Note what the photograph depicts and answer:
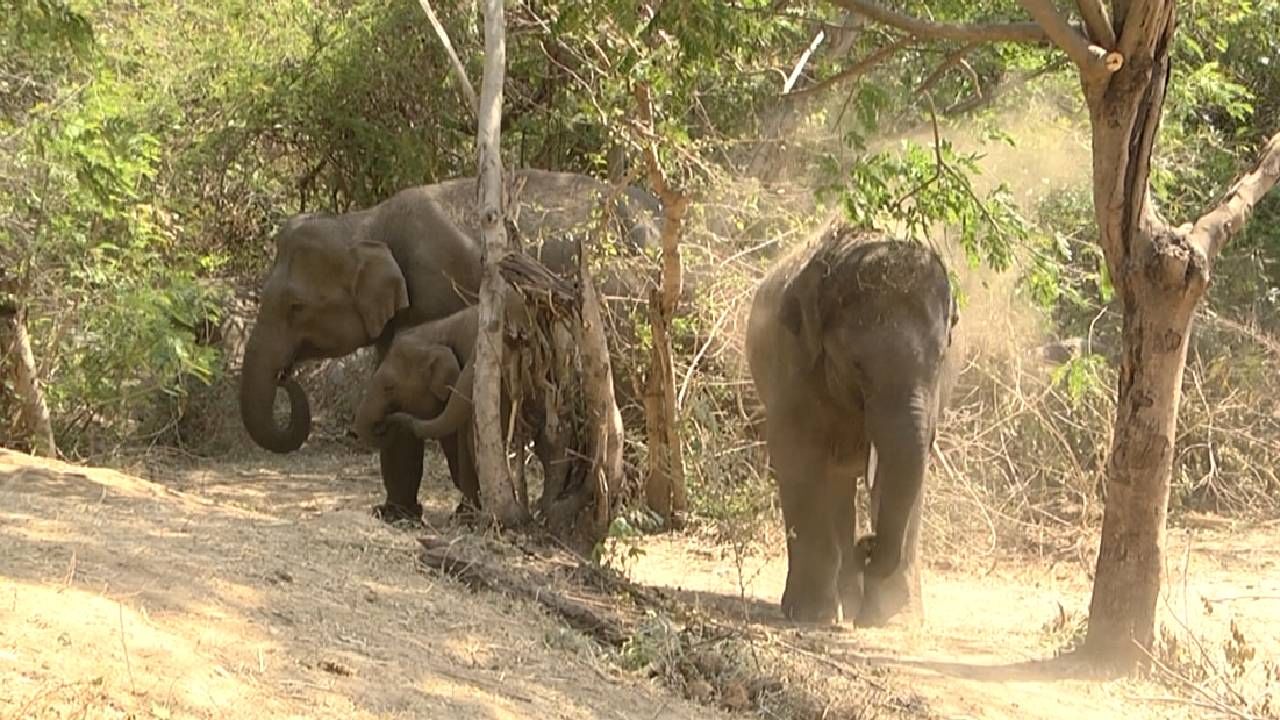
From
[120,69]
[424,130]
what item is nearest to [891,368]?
[424,130]

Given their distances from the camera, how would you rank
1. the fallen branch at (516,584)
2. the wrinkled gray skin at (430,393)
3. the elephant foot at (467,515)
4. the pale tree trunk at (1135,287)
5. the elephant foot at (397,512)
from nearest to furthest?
1. the fallen branch at (516,584)
2. the pale tree trunk at (1135,287)
3. the elephant foot at (467,515)
4. the wrinkled gray skin at (430,393)
5. the elephant foot at (397,512)

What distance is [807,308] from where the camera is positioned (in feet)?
30.6

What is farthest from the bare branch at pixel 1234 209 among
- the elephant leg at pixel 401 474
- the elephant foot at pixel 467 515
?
the elephant leg at pixel 401 474

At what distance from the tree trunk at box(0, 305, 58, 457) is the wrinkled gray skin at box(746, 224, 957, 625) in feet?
18.7

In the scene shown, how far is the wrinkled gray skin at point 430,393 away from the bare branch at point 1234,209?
474 centimetres

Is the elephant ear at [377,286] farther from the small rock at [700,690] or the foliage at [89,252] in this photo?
the small rock at [700,690]

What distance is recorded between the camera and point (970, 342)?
1270cm

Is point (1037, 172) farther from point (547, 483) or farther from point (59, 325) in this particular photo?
point (59, 325)

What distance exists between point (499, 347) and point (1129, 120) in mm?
3913

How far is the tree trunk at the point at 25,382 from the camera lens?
12555mm

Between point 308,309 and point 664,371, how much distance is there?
10.7ft

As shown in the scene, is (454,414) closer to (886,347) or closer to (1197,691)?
(886,347)

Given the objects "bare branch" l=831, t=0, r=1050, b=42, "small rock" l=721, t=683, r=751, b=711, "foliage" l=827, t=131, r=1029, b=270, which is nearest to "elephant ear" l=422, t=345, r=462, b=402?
"foliage" l=827, t=131, r=1029, b=270

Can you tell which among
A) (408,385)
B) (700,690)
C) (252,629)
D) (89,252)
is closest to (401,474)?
(408,385)
